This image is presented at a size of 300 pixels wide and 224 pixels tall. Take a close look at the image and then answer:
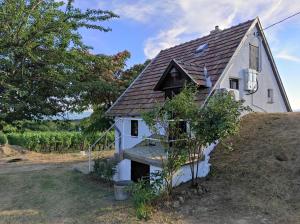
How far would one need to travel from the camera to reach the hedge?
27.0 m

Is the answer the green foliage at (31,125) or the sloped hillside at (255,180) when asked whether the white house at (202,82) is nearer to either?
the sloped hillside at (255,180)

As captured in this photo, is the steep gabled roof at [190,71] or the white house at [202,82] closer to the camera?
the steep gabled roof at [190,71]

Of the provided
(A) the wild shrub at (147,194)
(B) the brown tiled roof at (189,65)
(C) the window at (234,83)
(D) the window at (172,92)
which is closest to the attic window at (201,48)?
(B) the brown tiled roof at (189,65)

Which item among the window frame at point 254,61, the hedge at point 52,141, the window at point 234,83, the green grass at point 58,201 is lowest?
the green grass at point 58,201

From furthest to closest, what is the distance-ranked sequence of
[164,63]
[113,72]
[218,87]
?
[113,72] < [164,63] < [218,87]

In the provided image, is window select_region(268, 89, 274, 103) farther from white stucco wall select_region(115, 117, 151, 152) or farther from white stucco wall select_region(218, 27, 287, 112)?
white stucco wall select_region(115, 117, 151, 152)

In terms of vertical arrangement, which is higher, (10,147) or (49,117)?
(49,117)

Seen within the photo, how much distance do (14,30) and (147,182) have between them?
719 centimetres

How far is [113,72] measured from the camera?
20750mm

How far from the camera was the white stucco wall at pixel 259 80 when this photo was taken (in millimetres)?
14042

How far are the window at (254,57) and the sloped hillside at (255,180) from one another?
3228 mm

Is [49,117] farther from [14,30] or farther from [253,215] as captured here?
[253,215]

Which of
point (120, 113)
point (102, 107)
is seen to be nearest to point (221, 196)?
point (120, 113)

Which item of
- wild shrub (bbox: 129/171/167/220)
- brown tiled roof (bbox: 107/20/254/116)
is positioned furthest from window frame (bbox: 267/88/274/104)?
wild shrub (bbox: 129/171/167/220)
